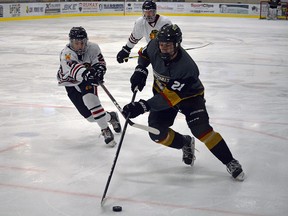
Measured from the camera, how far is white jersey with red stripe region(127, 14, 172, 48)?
5.74 meters

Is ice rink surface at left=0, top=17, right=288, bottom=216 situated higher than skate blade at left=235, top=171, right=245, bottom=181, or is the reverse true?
skate blade at left=235, top=171, right=245, bottom=181

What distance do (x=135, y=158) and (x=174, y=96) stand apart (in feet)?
2.30

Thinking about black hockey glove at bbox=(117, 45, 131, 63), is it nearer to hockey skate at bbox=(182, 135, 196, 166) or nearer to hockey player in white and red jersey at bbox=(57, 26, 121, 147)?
hockey player in white and red jersey at bbox=(57, 26, 121, 147)

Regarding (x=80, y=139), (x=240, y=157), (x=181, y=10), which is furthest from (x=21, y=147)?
(x=181, y=10)

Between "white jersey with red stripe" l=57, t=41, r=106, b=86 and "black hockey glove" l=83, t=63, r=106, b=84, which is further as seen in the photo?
"white jersey with red stripe" l=57, t=41, r=106, b=86

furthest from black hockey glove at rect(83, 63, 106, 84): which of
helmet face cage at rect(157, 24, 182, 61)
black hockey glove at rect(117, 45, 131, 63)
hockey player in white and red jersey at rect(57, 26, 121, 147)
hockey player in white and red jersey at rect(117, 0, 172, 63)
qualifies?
hockey player in white and red jersey at rect(117, 0, 172, 63)

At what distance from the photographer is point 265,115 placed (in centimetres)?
509

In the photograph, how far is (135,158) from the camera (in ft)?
12.3

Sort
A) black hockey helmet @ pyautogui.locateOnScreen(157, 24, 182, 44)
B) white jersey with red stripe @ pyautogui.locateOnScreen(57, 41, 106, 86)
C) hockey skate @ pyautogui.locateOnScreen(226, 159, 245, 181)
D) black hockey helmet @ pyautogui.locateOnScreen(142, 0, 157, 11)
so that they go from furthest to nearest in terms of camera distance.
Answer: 1. black hockey helmet @ pyautogui.locateOnScreen(142, 0, 157, 11)
2. white jersey with red stripe @ pyautogui.locateOnScreen(57, 41, 106, 86)
3. hockey skate @ pyautogui.locateOnScreen(226, 159, 245, 181)
4. black hockey helmet @ pyautogui.locateOnScreen(157, 24, 182, 44)

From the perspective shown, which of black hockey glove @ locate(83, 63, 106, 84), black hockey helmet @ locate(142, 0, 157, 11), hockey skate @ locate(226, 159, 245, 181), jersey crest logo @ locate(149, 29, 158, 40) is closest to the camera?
hockey skate @ locate(226, 159, 245, 181)

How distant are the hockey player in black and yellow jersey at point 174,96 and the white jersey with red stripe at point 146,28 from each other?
2.31m

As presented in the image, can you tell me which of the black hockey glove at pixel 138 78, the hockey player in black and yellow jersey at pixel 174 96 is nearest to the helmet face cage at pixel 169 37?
the hockey player in black and yellow jersey at pixel 174 96

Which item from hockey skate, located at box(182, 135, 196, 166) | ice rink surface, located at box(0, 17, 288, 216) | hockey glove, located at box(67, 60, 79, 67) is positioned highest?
hockey glove, located at box(67, 60, 79, 67)

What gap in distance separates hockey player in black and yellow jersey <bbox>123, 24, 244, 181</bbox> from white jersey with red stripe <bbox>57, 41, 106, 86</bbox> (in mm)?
556
